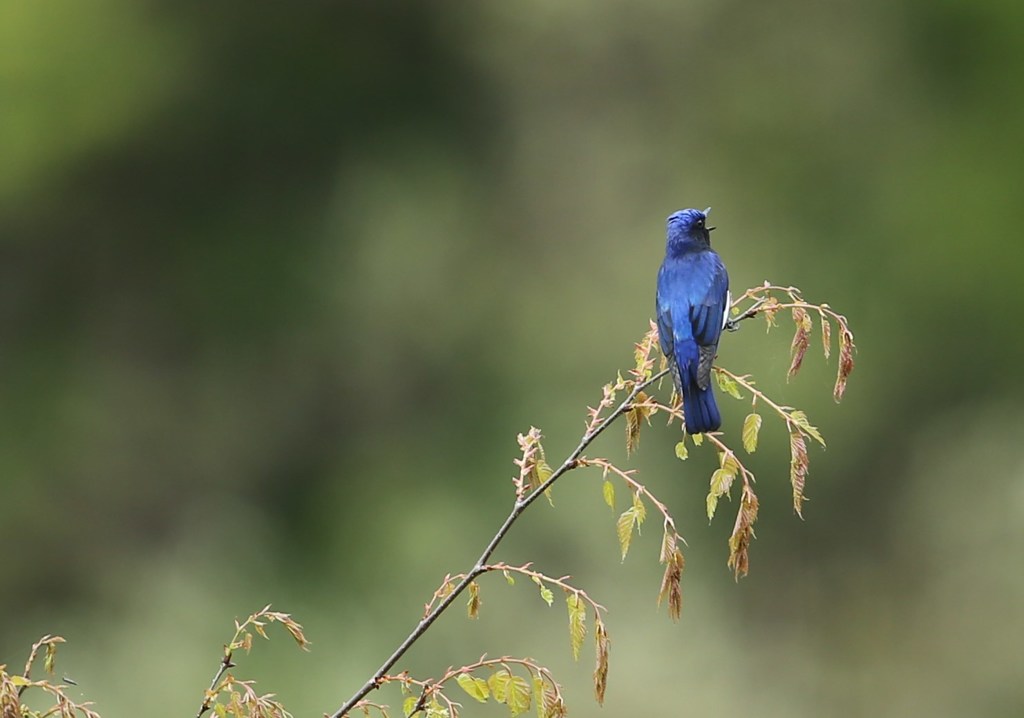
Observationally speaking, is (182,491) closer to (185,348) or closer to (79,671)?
(185,348)

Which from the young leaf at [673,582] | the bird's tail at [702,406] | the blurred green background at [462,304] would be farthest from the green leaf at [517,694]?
the blurred green background at [462,304]

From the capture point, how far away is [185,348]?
1939 centimetres

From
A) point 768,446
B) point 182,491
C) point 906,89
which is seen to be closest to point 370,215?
point 182,491

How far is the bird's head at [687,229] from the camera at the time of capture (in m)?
5.58

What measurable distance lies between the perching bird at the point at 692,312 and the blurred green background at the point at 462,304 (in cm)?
945

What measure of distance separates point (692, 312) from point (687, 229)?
838 millimetres

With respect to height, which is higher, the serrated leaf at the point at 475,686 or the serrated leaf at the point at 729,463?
the serrated leaf at the point at 729,463

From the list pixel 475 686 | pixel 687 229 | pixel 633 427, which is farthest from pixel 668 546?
pixel 687 229

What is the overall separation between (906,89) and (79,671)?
11794 millimetres

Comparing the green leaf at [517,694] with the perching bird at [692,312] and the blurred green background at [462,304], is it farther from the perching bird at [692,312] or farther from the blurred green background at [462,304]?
the blurred green background at [462,304]

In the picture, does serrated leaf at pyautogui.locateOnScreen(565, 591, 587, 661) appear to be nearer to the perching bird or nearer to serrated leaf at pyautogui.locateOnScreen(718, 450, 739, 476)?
serrated leaf at pyautogui.locateOnScreen(718, 450, 739, 476)

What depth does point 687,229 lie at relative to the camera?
562cm

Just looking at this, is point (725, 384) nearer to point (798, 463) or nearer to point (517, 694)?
point (798, 463)

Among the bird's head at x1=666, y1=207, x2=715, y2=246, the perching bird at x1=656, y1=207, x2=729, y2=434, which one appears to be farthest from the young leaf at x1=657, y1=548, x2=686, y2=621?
the bird's head at x1=666, y1=207, x2=715, y2=246
